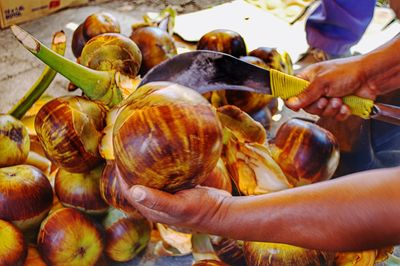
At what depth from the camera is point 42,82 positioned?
1549 millimetres

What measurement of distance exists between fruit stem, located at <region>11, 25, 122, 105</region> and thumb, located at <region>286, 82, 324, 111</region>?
0.56m

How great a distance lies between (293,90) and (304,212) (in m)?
0.54

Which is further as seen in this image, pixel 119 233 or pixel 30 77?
pixel 30 77

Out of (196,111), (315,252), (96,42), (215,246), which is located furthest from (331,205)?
(96,42)

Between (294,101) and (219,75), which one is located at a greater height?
(219,75)

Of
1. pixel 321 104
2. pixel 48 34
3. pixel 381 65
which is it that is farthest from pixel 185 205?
pixel 48 34

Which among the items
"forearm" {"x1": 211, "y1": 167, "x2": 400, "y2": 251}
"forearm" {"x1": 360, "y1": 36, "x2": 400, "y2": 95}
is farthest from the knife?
"forearm" {"x1": 211, "y1": 167, "x2": 400, "y2": 251}

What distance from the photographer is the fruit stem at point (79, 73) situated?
1.17 metres

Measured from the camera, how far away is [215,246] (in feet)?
4.88

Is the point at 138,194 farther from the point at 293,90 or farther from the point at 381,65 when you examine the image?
the point at 381,65

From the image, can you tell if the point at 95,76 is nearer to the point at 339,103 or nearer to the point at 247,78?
the point at 247,78

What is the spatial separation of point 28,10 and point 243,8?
5.35ft

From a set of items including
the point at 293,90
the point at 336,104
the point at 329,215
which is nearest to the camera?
the point at 329,215

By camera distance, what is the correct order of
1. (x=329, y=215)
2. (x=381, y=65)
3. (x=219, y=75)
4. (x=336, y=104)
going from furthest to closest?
(x=381, y=65), (x=336, y=104), (x=219, y=75), (x=329, y=215)
